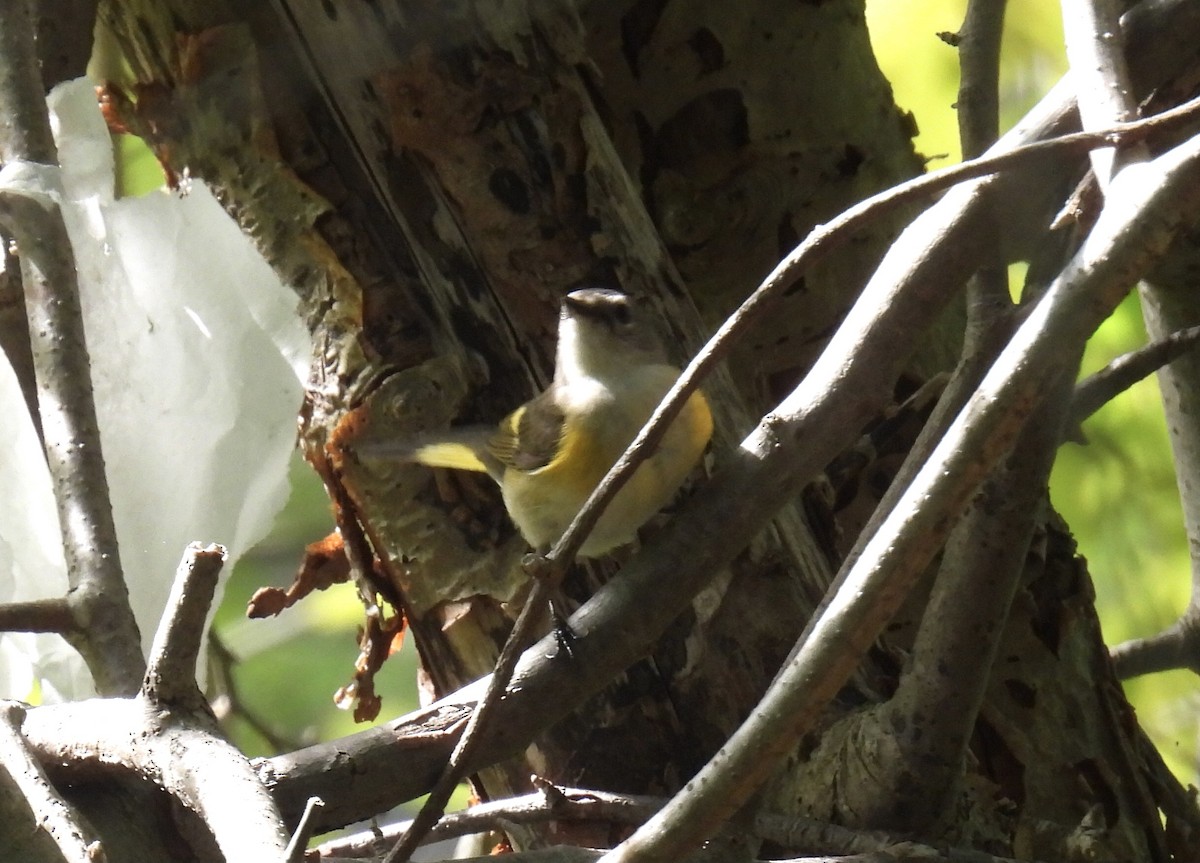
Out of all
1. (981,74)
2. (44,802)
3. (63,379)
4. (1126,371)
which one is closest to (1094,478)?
(1126,371)

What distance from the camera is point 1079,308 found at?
665mm

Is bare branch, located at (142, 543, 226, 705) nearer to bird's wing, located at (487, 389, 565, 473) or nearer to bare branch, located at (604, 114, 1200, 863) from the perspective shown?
bare branch, located at (604, 114, 1200, 863)

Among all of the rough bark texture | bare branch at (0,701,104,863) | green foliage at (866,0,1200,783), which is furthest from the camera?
→ green foliage at (866,0,1200,783)

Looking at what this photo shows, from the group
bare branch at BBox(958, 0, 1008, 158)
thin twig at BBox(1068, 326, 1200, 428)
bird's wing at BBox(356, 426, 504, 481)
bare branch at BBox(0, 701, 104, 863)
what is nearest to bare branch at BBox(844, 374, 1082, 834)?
thin twig at BBox(1068, 326, 1200, 428)

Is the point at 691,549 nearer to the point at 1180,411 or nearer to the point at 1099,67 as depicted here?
the point at 1099,67

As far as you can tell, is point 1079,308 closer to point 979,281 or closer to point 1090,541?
point 979,281

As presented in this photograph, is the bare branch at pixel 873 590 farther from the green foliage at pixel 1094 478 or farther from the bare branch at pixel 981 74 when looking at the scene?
the green foliage at pixel 1094 478

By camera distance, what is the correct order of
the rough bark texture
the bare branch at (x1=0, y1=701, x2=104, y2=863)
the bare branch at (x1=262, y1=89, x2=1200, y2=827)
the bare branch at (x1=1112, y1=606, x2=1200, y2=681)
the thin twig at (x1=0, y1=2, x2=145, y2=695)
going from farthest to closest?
the bare branch at (x1=1112, y1=606, x2=1200, y2=681) < the rough bark texture < the thin twig at (x1=0, y1=2, x2=145, y2=695) < the bare branch at (x1=262, y1=89, x2=1200, y2=827) < the bare branch at (x1=0, y1=701, x2=104, y2=863)

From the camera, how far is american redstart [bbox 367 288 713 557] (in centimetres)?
112

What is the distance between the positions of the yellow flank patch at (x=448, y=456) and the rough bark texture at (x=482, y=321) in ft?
0.08

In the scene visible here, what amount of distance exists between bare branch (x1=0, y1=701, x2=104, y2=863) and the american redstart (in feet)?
1.59

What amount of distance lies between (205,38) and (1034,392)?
888 mm

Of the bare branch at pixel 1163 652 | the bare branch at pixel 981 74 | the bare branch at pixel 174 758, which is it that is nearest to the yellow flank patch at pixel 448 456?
the bare branch at pixel 174 758

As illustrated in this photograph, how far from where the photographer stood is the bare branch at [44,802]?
628mm
